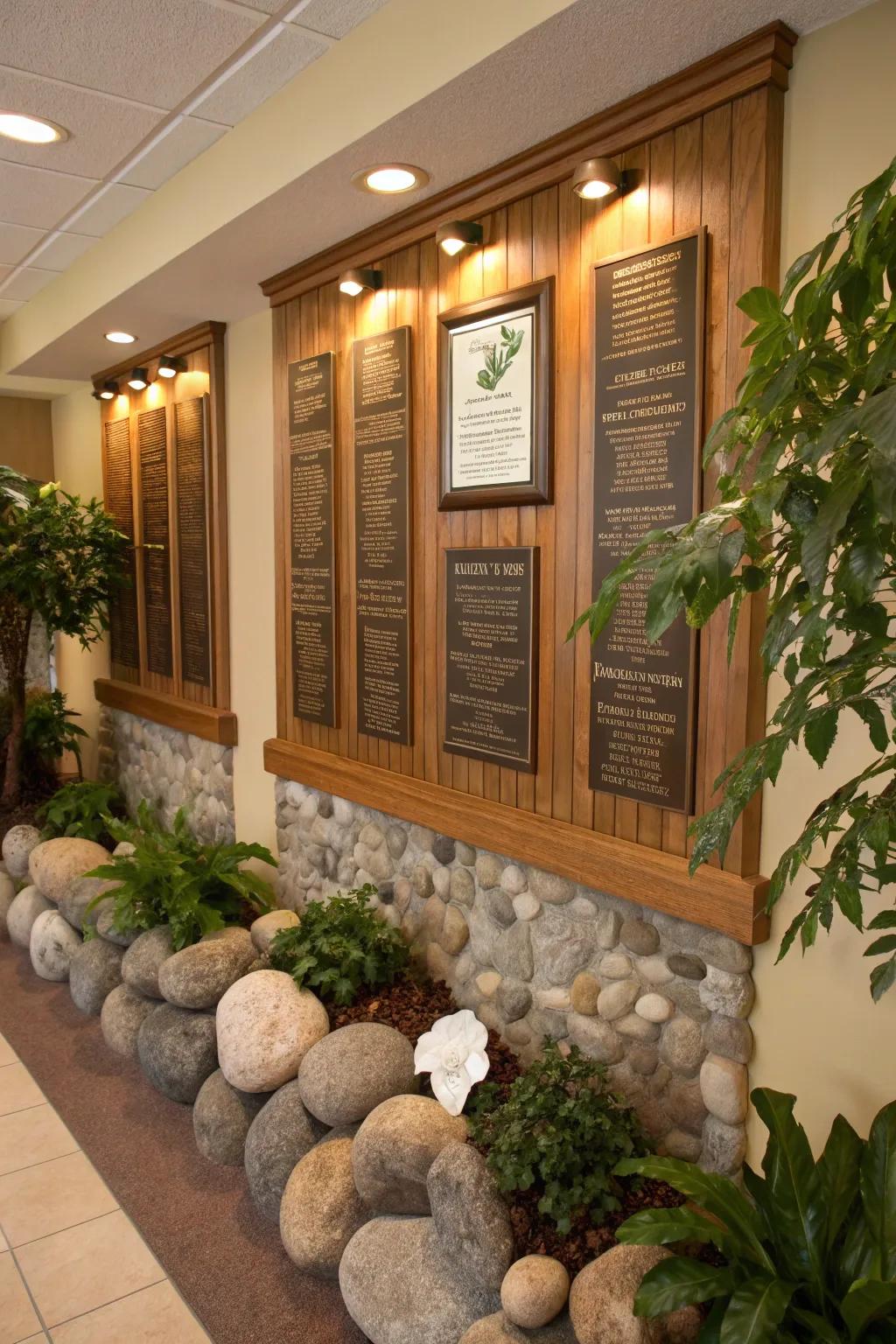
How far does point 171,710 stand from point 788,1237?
12.6 ft

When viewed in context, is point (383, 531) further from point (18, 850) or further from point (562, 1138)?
point (18, 850)

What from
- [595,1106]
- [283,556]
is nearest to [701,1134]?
[595,1106]

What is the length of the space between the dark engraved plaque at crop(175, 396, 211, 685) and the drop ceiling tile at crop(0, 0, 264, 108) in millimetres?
1837

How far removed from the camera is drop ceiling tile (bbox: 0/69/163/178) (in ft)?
9.57

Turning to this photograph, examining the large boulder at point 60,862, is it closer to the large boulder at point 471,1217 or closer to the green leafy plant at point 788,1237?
the large boulder at point 471,1217

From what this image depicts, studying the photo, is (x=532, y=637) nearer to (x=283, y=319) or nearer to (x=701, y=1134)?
(x=701, y=1134)

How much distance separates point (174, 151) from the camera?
11.0ft

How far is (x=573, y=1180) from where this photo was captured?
2299 mm

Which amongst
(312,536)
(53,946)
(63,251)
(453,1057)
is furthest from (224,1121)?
(63,251)

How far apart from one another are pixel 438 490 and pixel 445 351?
43cm

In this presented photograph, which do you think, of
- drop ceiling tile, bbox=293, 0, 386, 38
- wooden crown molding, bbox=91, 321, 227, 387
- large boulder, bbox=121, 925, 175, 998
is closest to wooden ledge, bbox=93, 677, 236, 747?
large boulder, bbox=121, 925, 175, 998

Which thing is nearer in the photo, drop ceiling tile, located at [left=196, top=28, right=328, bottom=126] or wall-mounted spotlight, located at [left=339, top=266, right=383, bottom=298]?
drop ceiling tile, located at [left=196, top=28, right=328, bottom=126]

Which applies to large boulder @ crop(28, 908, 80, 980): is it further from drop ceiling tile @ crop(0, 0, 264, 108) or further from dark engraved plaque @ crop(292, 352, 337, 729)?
drop ceiling tile @ crop(0, 0, 264, 108)

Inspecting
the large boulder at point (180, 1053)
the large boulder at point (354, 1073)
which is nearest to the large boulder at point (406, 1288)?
the large boulder at point (354, 1073)
